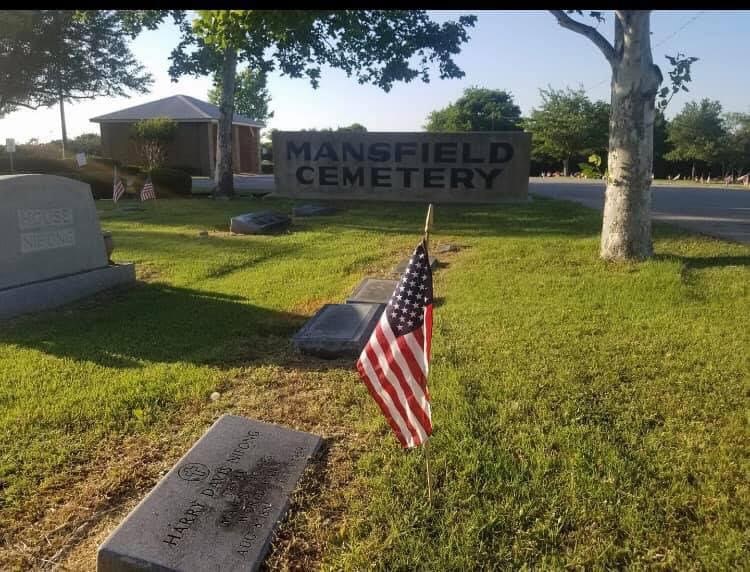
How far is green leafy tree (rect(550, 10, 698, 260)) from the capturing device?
25.3ft

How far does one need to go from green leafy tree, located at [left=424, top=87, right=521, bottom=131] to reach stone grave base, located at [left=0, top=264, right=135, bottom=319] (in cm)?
5760

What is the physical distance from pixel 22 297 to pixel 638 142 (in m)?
8.12

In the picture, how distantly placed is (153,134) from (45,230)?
3053 centimetres

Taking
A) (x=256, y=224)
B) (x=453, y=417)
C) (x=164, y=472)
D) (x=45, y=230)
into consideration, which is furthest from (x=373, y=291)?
(x=256, y=224)

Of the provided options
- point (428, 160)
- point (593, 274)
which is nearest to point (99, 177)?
point (428, 160)

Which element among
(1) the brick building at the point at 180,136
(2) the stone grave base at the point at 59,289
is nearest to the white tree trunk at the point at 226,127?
(2) the stone grave base at the point at 59,289

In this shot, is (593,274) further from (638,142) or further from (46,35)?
(46,35)

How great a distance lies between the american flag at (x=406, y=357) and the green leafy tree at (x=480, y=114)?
61458mm

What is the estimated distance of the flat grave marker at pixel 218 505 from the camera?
95.6 inches

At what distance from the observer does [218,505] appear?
2748mm

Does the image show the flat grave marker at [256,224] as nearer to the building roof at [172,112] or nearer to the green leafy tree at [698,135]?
the building roof at [172,112]

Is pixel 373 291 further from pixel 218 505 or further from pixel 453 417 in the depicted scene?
pixel 218 505

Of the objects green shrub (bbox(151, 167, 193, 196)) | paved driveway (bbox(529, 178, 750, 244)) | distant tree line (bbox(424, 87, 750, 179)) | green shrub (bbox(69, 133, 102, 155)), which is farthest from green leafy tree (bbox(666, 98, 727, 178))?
green shrub (bbox(69, 133, 102, 155))

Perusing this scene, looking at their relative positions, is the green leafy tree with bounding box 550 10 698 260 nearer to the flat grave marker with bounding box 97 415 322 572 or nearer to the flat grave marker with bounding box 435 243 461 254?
the flat grave marker with bounding box 435 243 461 254
